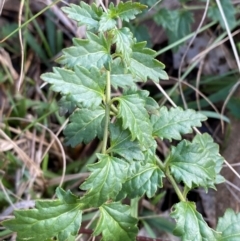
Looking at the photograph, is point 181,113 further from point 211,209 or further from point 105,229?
point 211,209

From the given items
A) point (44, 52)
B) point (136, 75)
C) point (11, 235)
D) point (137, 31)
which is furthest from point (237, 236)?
point (44, 52)

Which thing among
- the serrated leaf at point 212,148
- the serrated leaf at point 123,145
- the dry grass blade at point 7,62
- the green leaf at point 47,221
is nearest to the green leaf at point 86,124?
the serrated leaf at point 123,145

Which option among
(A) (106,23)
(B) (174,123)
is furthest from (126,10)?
(B) (174,123)

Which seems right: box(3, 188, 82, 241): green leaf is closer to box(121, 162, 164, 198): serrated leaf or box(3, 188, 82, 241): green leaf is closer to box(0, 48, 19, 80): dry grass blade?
box(121, 162, 164, 198): serrated leaf

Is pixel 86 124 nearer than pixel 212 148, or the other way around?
pixel 86 124

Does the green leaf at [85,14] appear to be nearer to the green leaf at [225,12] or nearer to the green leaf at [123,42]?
the green leaf at [123,42]

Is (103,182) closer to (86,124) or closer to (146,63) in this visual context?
(86,124)
